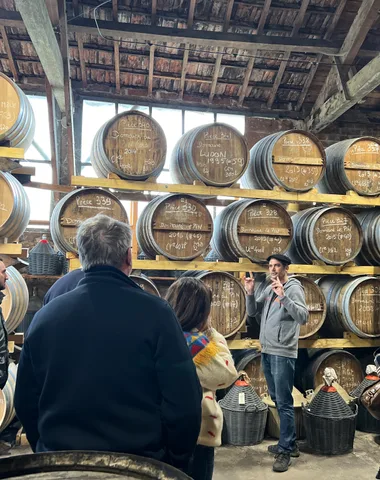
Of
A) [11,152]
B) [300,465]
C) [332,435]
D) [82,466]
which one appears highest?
[11,152]

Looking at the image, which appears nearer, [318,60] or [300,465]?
[300,465]

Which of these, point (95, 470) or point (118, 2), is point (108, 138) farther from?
point (118, 2)

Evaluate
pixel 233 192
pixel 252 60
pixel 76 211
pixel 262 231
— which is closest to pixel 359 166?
pixel 262 231

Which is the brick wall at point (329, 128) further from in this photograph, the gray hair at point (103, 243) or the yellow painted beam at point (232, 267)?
the gray hair at point (103, 243)

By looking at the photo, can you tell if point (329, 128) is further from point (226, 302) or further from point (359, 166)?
point (226, 302)

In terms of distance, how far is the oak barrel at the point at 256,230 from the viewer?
4824mm

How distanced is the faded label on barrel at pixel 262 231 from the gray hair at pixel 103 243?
128 inches

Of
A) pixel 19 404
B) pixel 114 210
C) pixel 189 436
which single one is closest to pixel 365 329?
pixel 114 210

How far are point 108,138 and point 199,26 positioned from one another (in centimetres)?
464

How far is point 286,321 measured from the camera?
157 inches

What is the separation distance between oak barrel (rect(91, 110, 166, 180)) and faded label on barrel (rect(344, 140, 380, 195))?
7.62ft

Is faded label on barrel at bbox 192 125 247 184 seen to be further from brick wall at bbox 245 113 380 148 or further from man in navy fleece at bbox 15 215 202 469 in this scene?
brick wall at bbox 245 113 380 148

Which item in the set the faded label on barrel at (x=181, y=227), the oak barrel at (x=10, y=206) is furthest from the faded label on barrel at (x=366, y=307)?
the oak barrel at (x=10, y=206)

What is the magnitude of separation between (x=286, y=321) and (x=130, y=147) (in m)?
2.43
